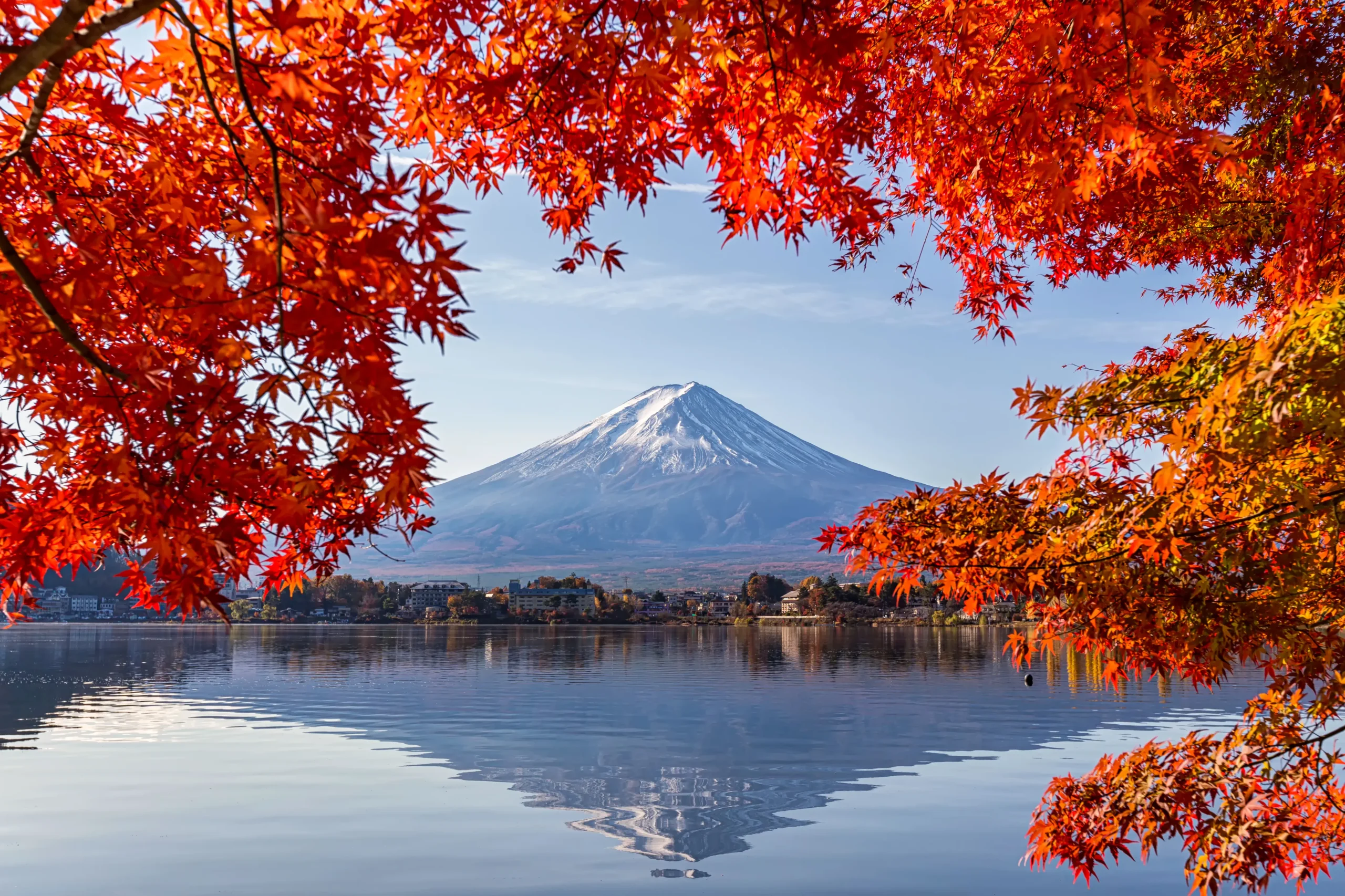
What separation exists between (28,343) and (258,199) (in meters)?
1.02

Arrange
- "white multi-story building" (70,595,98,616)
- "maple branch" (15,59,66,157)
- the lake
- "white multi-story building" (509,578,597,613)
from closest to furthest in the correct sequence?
"maple branch" (15,59,66,157), the lake, "white multi-story building" (509,578,597,613), "white multi-story building" (70,595,98,616)

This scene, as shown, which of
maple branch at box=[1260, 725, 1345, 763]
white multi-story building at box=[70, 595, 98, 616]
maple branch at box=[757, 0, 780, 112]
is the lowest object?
white multi-story building at box=[70, 595, 98, 616]

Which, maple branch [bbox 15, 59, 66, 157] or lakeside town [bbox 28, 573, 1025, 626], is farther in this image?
lakeside town [bbox 28, 573, 1025, 626]

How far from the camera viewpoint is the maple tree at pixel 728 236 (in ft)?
10.6

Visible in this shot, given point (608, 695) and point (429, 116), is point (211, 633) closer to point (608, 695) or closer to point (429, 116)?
point (608, 695)

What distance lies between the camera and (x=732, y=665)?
49.7 meters

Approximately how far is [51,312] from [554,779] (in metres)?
19.0

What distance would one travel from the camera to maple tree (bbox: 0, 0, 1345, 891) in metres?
3.23

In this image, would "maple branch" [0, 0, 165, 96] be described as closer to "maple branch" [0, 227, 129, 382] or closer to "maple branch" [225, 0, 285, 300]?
"maple branch" [225, 0, 285, 300]

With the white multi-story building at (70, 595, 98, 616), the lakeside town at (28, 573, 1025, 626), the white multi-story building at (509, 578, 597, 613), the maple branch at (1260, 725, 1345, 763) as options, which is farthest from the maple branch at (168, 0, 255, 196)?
the white multi-story building at (70, 595, 98, 616)

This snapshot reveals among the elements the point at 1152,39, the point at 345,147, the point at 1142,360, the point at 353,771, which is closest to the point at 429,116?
the point at 345,147

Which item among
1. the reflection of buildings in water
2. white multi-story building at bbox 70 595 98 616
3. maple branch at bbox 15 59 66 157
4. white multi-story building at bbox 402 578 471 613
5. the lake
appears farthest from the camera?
white multi-story building at bbox 70 595 98 616

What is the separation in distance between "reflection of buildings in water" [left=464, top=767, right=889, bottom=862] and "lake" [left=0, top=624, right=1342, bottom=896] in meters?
0.08

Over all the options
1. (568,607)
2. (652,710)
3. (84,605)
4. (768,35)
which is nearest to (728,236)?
(768,35)
